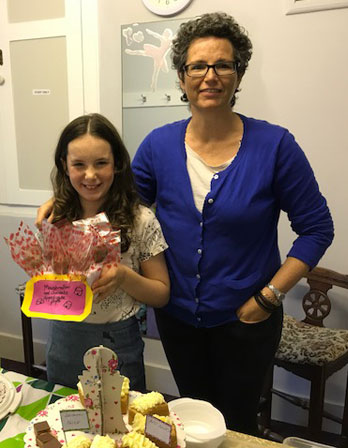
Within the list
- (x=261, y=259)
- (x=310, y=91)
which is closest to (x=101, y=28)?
(x=310, y=91)

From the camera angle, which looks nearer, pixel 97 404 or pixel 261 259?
pixel 97 404

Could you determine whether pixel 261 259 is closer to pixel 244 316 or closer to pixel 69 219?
pixel 244 316

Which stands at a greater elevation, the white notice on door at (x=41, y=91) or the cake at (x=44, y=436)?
the white notice on door at (x=41, y=91)

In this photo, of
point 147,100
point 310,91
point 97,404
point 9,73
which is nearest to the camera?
point 97,404

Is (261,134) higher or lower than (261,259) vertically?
higher

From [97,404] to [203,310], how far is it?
46 cm

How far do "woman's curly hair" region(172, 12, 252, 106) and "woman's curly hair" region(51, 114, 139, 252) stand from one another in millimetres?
282

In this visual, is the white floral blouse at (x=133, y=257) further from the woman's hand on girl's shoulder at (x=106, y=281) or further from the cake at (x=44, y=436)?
the cake at (x=44, y=436)

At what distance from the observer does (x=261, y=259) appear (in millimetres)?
1192

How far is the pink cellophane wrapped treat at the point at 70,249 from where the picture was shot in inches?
34.7

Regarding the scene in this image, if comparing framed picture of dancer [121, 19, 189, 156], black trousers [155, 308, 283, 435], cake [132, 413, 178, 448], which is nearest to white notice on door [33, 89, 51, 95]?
framed picture of dancer [121, 19, 189, 156]

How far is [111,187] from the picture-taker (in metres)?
1.17

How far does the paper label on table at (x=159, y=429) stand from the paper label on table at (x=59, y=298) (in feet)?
0.83

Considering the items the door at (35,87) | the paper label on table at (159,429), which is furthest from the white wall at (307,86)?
the paper label on table at (159,429)
